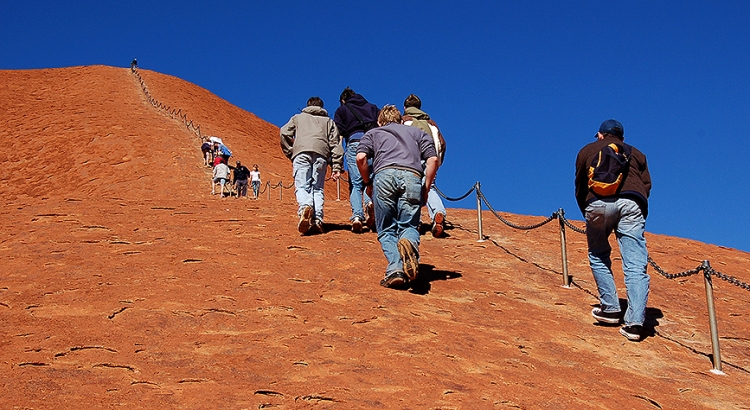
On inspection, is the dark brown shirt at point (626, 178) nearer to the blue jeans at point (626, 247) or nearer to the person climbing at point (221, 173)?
the blue jeans at point (626, 247)

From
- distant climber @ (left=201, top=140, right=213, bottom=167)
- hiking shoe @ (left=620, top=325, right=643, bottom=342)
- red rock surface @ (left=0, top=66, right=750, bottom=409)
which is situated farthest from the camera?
distant climber @ (left=201, top=140, right=213, bottom=167)

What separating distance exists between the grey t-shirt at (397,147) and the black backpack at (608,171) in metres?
1.57

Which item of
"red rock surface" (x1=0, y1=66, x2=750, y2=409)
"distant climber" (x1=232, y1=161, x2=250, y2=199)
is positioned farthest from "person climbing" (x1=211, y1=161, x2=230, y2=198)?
"red rock surface" (x1=0, y1=66, x2=750, y2=409)

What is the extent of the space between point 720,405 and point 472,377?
1.66 m

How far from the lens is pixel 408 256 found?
6.57 m

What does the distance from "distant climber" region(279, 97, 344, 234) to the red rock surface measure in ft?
1.21

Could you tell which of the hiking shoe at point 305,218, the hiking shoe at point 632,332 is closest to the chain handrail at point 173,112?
the hiking shoe at point 305,218

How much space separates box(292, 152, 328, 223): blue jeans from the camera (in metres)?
8.87

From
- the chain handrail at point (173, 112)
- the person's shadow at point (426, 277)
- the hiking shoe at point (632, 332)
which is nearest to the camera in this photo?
the hiking shoe at point (632, 332)

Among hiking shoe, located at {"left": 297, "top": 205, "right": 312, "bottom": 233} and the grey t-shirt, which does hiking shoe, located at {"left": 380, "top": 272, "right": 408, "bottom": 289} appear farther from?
hiking shoe, located at {"left": 297, "top": 205, "right": 312, "bottom": 233}

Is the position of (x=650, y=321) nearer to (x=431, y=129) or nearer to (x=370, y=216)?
(x=431, y=129)

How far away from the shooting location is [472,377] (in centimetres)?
475

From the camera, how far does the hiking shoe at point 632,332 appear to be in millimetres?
6188

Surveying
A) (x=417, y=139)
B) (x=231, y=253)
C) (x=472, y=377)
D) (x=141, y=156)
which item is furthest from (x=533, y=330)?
(x=141, y=156)
